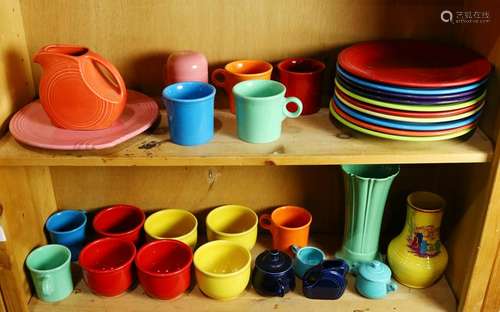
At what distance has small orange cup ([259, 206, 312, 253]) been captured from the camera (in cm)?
104

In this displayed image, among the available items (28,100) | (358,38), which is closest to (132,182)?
(28,100)

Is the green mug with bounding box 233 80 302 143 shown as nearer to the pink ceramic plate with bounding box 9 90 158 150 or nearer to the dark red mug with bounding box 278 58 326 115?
the dark red mug with bounding box 278 58 326 115

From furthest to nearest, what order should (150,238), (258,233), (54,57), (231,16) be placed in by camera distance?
1. (258,233)
2. (150,238)
3. (231,16)
4. (54,57)

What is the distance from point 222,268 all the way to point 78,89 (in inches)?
17.0

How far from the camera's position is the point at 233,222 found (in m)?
1.10

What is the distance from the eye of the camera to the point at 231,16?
0.91m

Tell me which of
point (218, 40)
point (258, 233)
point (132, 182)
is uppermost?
point (218, 40)

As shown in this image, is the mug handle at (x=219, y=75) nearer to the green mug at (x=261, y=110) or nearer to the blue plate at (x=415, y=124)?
the green mug at (x=261, y=110)

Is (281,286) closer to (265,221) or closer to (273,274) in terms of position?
(273,274)

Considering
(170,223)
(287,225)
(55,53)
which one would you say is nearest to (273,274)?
(287,225)

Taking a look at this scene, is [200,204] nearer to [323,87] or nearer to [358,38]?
[323,87]

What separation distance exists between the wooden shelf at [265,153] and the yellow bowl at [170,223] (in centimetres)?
27

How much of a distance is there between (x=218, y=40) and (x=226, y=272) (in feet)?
1.43

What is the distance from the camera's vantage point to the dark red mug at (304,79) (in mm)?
896
